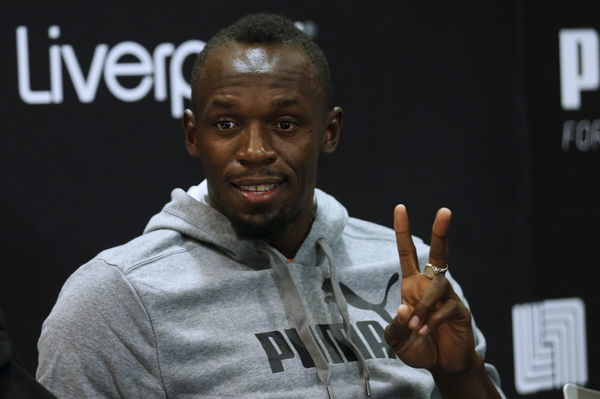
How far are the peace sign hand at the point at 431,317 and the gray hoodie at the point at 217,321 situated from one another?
0.16 meters

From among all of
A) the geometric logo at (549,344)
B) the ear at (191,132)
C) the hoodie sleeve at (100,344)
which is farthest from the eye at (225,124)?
the geometric logo at (549,344)

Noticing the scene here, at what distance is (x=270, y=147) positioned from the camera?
1841 mm

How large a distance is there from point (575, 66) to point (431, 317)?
150cm

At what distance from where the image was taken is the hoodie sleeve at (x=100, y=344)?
1.66m

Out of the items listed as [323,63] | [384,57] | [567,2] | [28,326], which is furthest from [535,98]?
[28,326]

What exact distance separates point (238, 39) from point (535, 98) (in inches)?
49.8

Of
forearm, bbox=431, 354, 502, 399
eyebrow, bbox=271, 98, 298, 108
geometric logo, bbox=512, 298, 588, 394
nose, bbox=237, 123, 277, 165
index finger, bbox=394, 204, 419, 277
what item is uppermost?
eyebrow, bbox=271, 98, 298, 108

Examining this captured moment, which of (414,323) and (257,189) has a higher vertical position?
(257,189)

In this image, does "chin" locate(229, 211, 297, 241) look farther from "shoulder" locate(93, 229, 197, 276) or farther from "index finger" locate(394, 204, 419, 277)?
"index finger" locate(394, 204, 419, 277)

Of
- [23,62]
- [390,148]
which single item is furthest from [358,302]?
[23,62]

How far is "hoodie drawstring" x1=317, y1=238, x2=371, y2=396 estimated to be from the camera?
6.11 feet

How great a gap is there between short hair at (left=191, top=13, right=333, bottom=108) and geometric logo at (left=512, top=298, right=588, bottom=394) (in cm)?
121

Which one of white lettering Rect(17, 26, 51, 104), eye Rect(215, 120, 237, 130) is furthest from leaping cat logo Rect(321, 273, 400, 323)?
white lettering Rect(17, 26, 51, 104)

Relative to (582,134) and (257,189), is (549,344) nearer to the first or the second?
(582,134)
